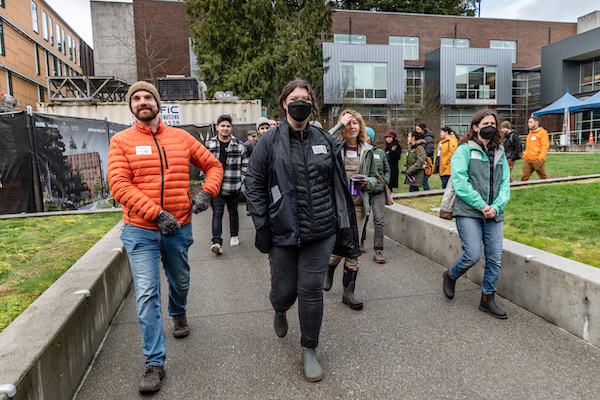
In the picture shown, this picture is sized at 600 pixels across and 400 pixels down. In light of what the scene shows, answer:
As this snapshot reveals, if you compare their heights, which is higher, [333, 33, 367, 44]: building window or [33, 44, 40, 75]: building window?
[333, 33, 367, 44]: building window

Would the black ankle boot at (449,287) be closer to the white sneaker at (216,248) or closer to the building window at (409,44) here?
the white sneaker at (216,248)

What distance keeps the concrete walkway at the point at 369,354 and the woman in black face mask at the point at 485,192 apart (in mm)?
471

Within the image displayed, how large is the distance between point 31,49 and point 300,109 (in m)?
47.4

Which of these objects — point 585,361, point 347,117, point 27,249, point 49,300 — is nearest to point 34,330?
point 49,300

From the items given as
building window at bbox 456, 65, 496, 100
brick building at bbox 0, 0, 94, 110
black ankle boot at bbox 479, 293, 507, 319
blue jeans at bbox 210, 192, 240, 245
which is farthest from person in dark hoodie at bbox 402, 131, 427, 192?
brick building at bbox 0, 0, 94, 110

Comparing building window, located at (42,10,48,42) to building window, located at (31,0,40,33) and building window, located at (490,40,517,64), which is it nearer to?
building window, located at (31,0,40,33)

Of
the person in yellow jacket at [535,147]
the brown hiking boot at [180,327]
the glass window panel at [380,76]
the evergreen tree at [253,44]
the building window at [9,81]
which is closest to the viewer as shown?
the brown hiking boot at [180,327]

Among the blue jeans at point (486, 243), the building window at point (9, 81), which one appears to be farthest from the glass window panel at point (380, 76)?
the blue jeans at point (486, 243)

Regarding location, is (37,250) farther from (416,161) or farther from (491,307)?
(416,161)

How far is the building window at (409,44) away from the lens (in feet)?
144

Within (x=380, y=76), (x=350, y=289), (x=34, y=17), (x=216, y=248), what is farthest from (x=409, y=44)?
(x=350, y=289)

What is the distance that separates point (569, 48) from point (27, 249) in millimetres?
43082

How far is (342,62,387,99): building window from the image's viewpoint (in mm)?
35562

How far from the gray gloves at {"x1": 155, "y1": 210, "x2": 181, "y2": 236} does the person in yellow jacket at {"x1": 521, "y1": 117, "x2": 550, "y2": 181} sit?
9885 millimetres
